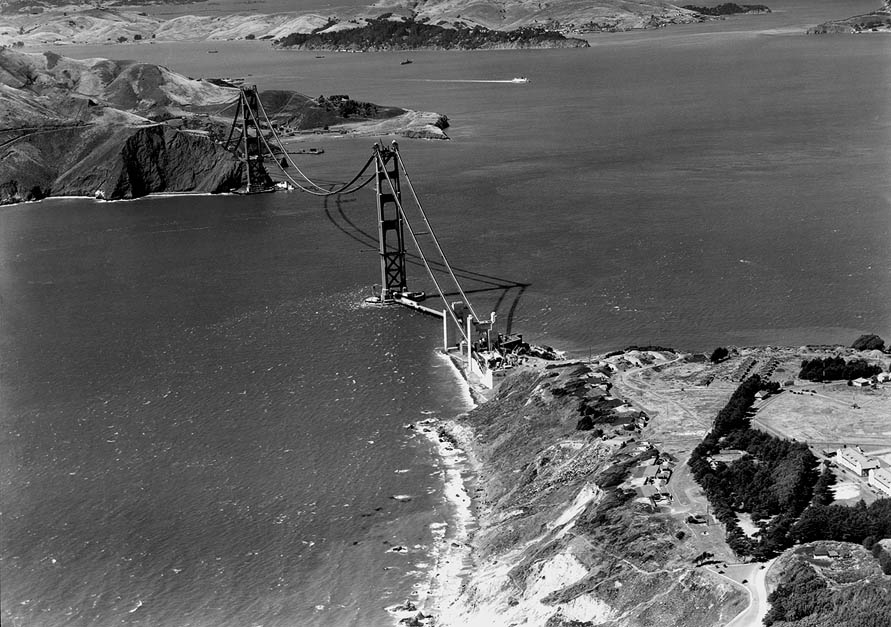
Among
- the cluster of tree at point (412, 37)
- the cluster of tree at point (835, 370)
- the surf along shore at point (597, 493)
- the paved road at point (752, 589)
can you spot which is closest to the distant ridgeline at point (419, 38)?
the cluster of tree at point (412, 37)

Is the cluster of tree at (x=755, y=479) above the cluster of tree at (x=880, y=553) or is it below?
below

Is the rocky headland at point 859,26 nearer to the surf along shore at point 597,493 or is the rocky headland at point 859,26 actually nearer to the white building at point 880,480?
the surf along shore at point 597,493

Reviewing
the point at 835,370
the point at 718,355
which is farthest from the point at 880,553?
the point at 718,355

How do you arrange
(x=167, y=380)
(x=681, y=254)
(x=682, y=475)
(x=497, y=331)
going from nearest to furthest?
1. (x=682, y=475)
2. (x=167, y=380)
3. (x=497, y=331)
4. (x=681, y=254)

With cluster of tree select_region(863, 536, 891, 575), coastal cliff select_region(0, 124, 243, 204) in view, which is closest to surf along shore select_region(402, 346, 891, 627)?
cluster of tree select_region(863, 536, 891, 575)

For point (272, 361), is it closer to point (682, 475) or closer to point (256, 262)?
point (256, 262)

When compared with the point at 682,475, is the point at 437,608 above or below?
below

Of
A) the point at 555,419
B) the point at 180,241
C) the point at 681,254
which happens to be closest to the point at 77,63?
the point at 180,241
